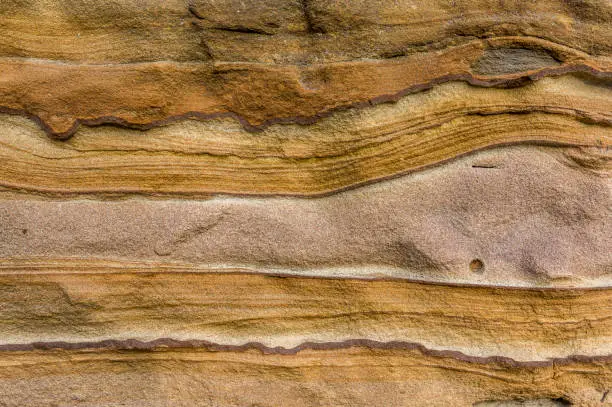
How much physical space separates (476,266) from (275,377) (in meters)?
0.57

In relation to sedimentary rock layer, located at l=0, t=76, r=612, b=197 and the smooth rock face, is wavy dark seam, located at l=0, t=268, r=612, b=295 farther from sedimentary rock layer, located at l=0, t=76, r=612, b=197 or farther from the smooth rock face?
sedimentary rock layer, located at l=0, t=76, r=612, b=197

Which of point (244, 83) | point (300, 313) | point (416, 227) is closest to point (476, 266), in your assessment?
point (416, 227)

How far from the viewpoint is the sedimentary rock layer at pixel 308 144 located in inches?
58.6

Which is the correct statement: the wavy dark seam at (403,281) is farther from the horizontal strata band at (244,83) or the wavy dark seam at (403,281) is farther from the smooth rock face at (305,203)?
the horizontal strata band at (244,83)

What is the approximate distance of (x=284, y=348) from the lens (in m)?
1.50

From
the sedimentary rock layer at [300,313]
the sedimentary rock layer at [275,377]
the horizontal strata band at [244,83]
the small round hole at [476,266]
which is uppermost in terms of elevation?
the horizontal strata band at [244,83]

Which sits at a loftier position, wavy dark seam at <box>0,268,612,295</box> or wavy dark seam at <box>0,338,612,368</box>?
wavy dark seam at <box>0,268,612,295</box>

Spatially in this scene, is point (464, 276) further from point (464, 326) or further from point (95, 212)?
point (95, 212)

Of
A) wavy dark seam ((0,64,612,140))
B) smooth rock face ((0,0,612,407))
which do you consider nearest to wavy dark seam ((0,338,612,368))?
smooth rock face ((0,0,612,407))

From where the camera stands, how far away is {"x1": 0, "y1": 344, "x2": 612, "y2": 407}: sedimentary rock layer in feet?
4.90

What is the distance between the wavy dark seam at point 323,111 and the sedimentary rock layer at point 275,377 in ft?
1.81

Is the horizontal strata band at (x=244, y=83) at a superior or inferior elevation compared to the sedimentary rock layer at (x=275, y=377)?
superior

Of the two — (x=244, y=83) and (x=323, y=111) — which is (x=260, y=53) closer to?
(x=244, y=83)

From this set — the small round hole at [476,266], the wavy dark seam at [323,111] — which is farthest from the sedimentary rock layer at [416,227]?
the wavy dark seam at [323,111]
